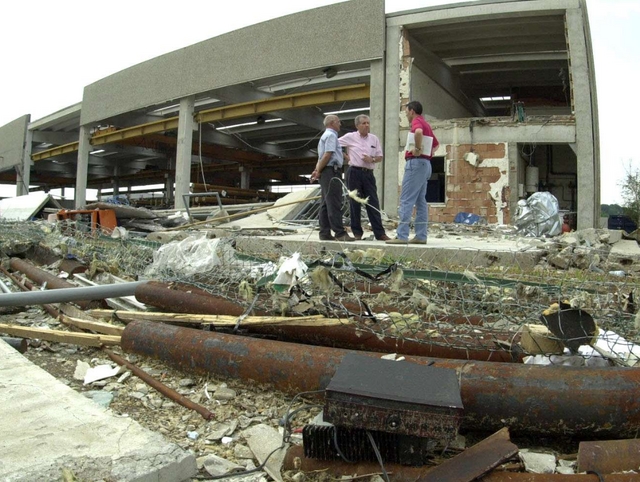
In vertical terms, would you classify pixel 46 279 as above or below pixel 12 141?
below

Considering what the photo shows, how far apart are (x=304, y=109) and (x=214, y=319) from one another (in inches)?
664

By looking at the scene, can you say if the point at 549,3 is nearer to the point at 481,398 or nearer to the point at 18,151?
the point at 481,398

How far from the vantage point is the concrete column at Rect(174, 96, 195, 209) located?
18.6 metres

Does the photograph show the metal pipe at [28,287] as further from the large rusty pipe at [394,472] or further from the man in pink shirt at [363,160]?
the man in pink shirt at [363,160]

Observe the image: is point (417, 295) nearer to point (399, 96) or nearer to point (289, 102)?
point (399, 96)

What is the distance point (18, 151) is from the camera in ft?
99.1

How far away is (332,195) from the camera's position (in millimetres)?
6023

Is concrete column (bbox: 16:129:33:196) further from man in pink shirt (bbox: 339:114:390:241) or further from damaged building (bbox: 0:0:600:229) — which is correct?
man in pink shirt (bbox: 339:114:390:241)

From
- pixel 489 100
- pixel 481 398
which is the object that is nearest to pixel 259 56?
pixel 489 100

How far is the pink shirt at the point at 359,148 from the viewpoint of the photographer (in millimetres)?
6164

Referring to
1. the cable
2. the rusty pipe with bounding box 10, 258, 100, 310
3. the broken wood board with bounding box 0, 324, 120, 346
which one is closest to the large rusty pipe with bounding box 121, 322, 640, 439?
the cable

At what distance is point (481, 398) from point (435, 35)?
1503cm

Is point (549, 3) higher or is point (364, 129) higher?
point (549, 3)

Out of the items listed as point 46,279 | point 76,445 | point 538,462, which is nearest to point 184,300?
point 76,445
